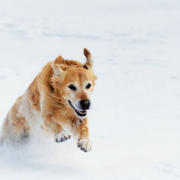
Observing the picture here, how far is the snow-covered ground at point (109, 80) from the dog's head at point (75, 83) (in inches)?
26.7

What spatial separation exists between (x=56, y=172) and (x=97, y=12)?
88.1ft

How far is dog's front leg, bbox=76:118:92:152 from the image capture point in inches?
149

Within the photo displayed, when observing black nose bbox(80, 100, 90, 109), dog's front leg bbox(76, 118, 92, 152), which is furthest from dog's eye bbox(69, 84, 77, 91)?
dog's front leg bbox(76, 118, 92, 152)

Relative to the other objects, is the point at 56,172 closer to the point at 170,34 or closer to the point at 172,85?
the point at 172,85

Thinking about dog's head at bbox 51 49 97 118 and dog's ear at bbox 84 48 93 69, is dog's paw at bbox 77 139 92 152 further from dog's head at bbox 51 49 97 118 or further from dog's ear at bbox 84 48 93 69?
dog's ear at bbox 84 48 93 69

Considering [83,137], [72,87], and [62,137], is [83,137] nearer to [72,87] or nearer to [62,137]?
[62,137]

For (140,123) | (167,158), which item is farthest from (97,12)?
(167,158)

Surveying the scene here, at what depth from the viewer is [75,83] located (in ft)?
12.2

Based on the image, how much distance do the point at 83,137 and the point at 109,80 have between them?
7601 mm

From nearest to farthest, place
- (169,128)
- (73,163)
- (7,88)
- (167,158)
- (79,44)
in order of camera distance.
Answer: (73,163) < (167,158) < (169,128) < (7,88) < (79,44)

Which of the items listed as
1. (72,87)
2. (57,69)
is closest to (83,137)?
(72,87)

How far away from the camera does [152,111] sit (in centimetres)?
784

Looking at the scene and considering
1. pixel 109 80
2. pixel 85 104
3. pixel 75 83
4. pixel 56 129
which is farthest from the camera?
pixel 109 80

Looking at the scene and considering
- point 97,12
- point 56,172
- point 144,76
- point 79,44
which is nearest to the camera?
point 56,172
